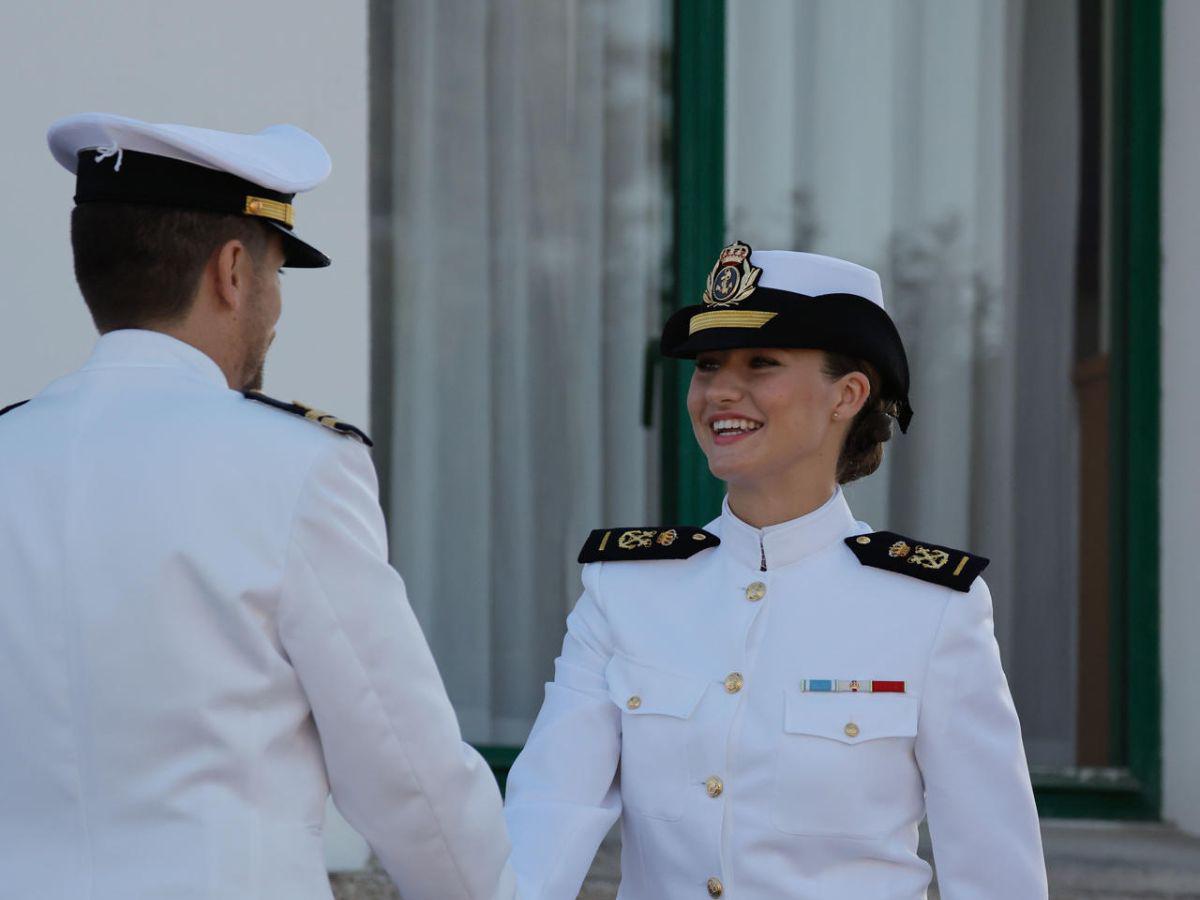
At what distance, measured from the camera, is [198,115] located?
430cm

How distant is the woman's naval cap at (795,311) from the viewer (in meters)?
2.63

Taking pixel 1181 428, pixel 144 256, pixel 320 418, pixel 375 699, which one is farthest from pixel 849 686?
pixel 1181 428

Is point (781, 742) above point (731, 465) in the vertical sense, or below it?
below

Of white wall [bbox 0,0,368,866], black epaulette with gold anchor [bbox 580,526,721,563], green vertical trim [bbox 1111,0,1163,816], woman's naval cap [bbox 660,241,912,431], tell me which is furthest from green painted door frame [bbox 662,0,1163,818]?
woman's naval cap [bbox 660,241,912,431]

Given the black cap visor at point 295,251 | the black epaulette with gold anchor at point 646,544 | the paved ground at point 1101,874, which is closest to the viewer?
the black cap visor at point 295,251

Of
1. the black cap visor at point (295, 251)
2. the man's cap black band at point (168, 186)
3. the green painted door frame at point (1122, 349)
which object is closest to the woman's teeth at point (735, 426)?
the black cap visor at point (295, 251)

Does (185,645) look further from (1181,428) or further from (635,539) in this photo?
(1181,428)

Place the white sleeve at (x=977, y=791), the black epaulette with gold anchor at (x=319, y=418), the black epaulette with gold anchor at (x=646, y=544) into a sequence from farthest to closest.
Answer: the black epaulette with gold anchor at (x=646, y=544)
the white sleeve at (x=977, y=791)
the black epaulette with gold anchor at (x=319, y=418)

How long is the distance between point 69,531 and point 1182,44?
3.71m

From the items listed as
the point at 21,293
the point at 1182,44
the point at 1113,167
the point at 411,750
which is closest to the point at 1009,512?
the point at 1113,167

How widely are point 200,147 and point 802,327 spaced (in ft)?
3.31

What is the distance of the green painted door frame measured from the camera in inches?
183

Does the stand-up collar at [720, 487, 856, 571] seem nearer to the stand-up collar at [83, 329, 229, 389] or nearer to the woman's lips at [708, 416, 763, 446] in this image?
the woman's lips at [708, 416, 763, 446]

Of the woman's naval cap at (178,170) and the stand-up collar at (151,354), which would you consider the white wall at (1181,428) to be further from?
the stand-up collar at (151,354)
